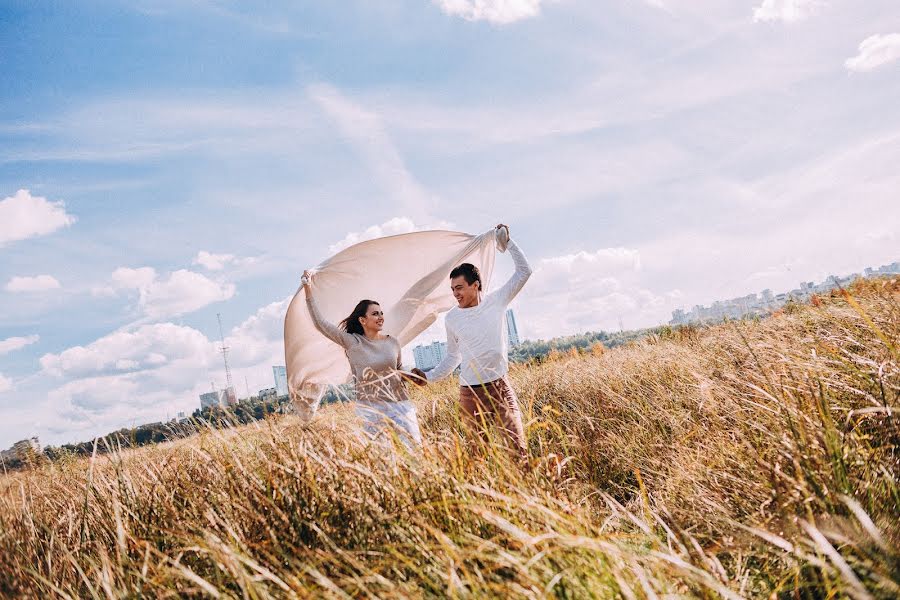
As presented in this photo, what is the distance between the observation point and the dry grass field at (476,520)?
5.93 feet

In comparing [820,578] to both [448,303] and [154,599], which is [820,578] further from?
[448,303]

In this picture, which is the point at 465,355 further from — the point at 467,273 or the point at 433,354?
the point at 433,354

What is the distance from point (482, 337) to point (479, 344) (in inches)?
2.7

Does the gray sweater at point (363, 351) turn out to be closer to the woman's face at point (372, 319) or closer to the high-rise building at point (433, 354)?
the woman's face at point (372, 319)

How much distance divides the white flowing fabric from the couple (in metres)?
0.74

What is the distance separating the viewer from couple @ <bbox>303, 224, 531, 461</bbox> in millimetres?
4652

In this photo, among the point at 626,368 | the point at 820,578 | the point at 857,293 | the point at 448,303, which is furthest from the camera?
the point at 626,368

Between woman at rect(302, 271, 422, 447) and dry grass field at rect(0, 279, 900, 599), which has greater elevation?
woman at rect(302, 271, 422, 447)

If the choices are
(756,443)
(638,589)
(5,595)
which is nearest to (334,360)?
(5,595)

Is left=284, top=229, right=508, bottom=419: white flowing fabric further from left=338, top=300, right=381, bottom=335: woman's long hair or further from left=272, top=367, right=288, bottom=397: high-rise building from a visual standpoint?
left=338, top=300, right=381, bottom=335: woman's long hair

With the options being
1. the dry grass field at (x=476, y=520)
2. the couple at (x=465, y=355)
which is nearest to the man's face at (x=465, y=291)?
the couple at (x=465, y=355)

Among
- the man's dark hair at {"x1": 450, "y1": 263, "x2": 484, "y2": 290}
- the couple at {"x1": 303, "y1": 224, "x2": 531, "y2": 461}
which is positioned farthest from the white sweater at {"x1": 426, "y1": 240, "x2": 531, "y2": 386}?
the man's dark hair at {"x1": 450, "y1": 263, "x2": 484, "y2": 290}

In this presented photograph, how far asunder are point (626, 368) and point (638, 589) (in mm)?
6254

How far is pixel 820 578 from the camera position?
199cm
